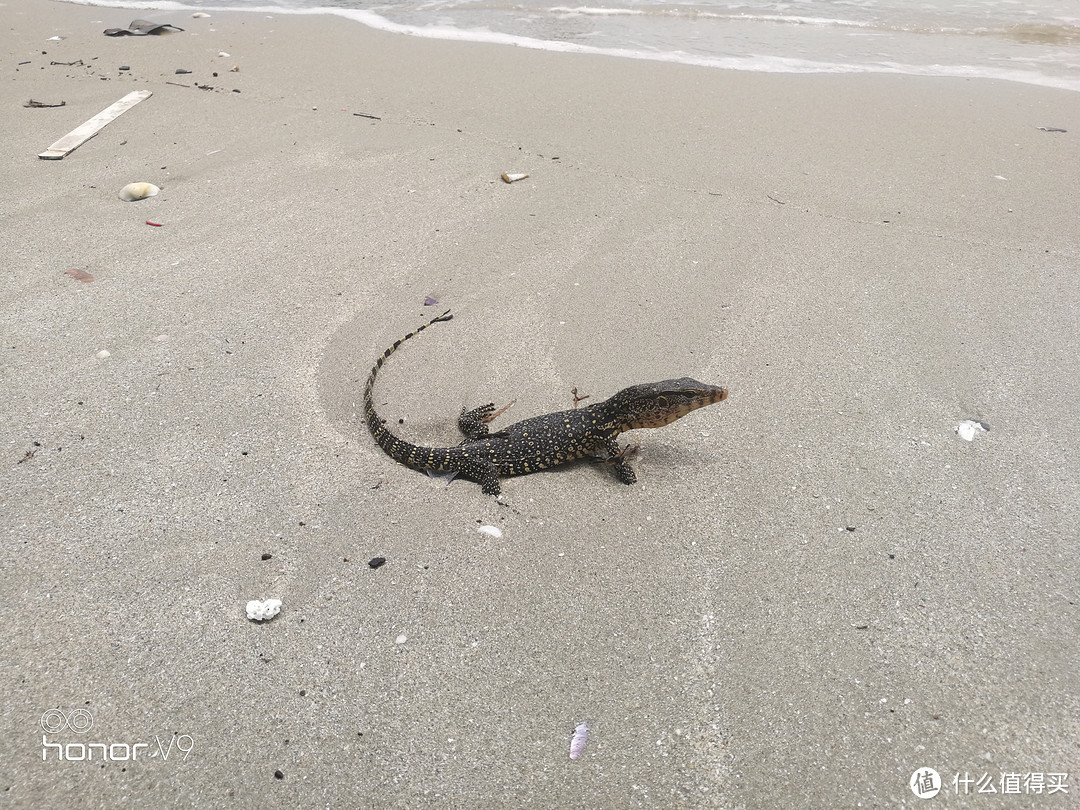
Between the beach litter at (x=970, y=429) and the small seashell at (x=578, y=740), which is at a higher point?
the beach litter at (x=970, y=429)

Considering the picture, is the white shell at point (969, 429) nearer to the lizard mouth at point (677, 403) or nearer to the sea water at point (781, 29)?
the lizard mouth at point (677, 403)

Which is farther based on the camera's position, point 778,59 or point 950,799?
point 778,59

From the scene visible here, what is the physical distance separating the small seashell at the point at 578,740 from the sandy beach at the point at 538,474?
1.2 inches

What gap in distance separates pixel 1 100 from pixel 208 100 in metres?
2.33

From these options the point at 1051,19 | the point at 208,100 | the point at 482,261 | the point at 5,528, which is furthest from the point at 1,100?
the point at 1051,19

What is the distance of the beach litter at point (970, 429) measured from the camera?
4004 millimetres

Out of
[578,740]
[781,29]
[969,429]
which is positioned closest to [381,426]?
[578,740]

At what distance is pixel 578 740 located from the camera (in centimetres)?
262

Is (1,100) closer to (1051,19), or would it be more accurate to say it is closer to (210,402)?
(210,402)

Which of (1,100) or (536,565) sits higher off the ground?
(1,100)

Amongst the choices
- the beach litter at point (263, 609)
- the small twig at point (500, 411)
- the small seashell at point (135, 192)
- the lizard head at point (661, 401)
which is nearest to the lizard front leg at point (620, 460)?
the lizard head at point (661, 401)

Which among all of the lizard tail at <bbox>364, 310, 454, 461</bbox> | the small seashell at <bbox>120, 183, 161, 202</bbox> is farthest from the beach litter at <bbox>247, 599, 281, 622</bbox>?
the small seashell at <bbox>120, 183, 161, 202</bbox>

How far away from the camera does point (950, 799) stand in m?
2.44

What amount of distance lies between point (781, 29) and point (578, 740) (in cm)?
1282
